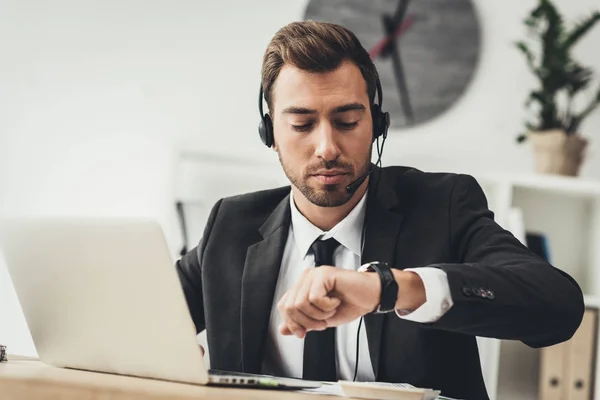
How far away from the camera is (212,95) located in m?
3.19

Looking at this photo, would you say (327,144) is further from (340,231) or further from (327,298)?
(327,298)

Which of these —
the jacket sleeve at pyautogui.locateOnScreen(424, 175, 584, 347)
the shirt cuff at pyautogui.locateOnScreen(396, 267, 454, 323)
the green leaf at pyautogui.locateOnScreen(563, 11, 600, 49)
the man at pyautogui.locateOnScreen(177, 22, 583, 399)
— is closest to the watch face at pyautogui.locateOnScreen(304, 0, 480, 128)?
the green leaf at pyautogui.locateOnScreen(563, 11, 600, 49)

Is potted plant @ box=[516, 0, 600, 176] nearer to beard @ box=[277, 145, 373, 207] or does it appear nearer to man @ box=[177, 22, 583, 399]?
man @ box=[177, 22, 583, 399]

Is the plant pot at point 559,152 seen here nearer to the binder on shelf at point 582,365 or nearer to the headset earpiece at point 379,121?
the binder on shelf at point 582,365

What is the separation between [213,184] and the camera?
3102 millimetres

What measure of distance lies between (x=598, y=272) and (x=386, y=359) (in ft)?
5.49

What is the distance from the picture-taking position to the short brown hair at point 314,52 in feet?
5.38

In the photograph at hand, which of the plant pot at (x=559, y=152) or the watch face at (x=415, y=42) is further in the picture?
the watch face at (x=415, y=42)

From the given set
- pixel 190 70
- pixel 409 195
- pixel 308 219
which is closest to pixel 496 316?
pixel 409 195

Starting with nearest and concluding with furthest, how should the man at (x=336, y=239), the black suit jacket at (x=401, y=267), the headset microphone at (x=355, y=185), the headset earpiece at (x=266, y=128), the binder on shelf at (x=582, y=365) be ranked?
the black suit jacket at (x=401, y=267)
the man at (x=336, y=239)
the headset microphone at (x=355, y=185)
the headset earpiece at (x=266, y=128)
the binder on shelf at (x=582, y=365)

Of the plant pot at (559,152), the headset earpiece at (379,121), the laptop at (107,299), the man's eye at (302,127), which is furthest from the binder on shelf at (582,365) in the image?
the laptop at (107,299)

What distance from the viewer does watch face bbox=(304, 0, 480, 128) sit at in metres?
3.16

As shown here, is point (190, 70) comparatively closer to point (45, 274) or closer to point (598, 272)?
point (598, 272)

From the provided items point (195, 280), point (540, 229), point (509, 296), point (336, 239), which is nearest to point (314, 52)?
point (336, 239)
